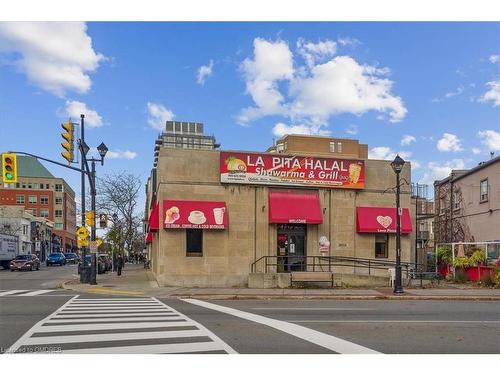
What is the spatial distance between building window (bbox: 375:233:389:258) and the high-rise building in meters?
104

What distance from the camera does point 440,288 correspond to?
72.4 feet

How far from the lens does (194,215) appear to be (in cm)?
2247

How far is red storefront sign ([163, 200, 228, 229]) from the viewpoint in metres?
22.2

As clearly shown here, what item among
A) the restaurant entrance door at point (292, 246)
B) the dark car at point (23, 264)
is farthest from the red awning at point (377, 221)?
the dark car at point (23, 264)

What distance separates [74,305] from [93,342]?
7.00 m

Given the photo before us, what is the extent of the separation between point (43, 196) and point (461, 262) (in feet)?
376

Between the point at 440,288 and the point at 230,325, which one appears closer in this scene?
the point at 230,325

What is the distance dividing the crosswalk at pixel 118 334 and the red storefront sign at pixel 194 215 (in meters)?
8.84

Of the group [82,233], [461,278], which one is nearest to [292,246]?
[461,278]

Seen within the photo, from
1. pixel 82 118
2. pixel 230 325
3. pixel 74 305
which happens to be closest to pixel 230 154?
pixel 82 118

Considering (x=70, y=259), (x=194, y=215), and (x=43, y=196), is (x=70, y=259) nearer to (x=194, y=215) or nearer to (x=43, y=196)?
(x=194, y=215)

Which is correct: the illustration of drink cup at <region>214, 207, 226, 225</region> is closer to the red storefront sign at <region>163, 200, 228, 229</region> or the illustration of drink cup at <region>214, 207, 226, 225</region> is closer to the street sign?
the red storefront sign at <region>163, 200, 228, 229</region>

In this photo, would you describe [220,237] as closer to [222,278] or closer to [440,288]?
[222,278]

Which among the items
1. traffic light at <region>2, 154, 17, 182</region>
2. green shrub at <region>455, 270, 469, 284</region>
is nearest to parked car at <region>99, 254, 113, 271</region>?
traffic light at <region>2, 154, 17, 182</region>
